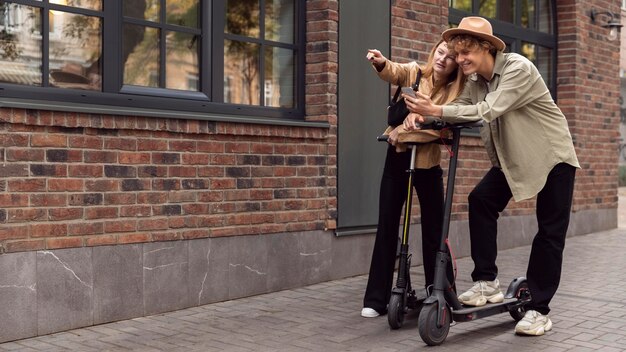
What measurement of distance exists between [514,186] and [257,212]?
2.13 metres

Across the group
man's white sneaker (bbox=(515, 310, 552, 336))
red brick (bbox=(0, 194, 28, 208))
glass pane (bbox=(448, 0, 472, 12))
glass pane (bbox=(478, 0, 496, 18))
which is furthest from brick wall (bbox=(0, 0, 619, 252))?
man's white sneaker (bbox=(515, 310, 552, 336))

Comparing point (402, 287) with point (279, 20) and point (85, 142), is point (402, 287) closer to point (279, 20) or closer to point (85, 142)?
point (85, 142)

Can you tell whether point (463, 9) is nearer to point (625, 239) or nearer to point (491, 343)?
point (625, 239)

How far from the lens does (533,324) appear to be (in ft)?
17.6

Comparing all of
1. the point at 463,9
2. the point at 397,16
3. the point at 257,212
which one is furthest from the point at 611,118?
the point at 257,212

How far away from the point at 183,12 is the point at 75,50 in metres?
0.99

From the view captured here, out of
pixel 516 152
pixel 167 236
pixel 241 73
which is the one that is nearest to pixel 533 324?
pixel 516 152

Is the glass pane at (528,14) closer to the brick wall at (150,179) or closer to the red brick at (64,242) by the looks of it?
the brick wall at (150,179)

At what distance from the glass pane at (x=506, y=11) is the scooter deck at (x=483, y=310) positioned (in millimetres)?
5294

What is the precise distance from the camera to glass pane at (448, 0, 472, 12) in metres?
9.32

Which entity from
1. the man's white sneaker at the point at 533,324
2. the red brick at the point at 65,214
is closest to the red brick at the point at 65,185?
the red brick at the point at 65,214

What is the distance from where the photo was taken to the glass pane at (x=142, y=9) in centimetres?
600

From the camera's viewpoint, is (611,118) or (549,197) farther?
(611,118)

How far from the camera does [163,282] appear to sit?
603cm
